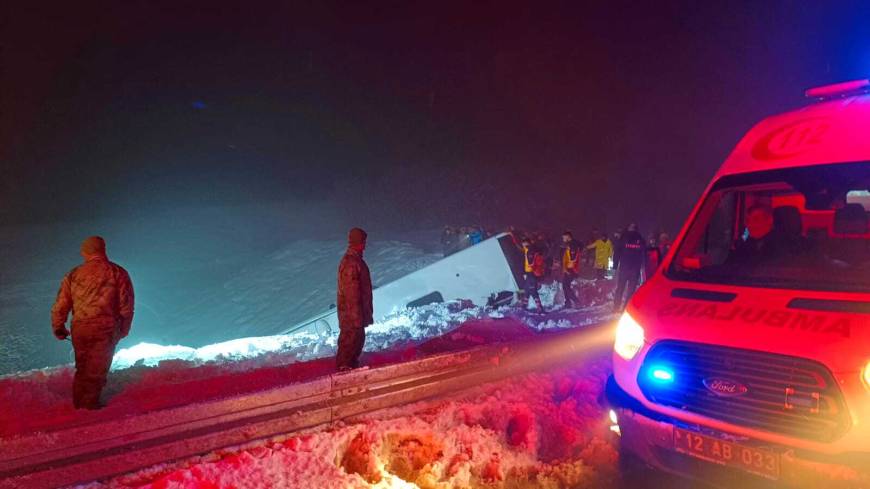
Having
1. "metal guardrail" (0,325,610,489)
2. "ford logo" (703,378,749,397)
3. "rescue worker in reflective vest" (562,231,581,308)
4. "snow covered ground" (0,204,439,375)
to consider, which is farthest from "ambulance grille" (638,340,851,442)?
"snow covered ground" (0,204,439,375)

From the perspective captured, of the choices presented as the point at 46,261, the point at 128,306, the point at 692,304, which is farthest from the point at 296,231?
the point at 692,304

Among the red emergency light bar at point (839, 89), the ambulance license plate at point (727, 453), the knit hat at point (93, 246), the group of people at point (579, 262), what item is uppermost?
the red emergency light bar at point (839, 89)

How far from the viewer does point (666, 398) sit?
11.8 ft

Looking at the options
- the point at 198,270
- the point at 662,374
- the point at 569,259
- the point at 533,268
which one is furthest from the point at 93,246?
the point at 198,270

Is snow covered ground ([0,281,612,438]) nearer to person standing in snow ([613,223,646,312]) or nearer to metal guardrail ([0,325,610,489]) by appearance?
metal guardrail ([0,325,610,489])

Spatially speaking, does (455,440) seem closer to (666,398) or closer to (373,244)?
(666,398)

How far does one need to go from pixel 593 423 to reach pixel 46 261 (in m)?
39.4

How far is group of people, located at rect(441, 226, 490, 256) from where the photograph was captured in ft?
55.7

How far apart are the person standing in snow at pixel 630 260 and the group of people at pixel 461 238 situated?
5.32m

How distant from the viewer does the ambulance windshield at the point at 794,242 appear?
384cm

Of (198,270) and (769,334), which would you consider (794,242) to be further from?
(198,270)

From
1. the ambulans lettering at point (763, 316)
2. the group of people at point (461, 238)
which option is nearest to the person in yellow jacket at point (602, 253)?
the group of people at point (461, 238)

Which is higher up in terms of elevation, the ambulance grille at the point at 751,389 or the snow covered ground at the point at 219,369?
the snow covered ground at the point at 219,369

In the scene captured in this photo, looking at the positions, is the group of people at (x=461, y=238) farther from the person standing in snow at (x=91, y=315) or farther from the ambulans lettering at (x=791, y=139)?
the person standing in snow at (x=91, y=315)
